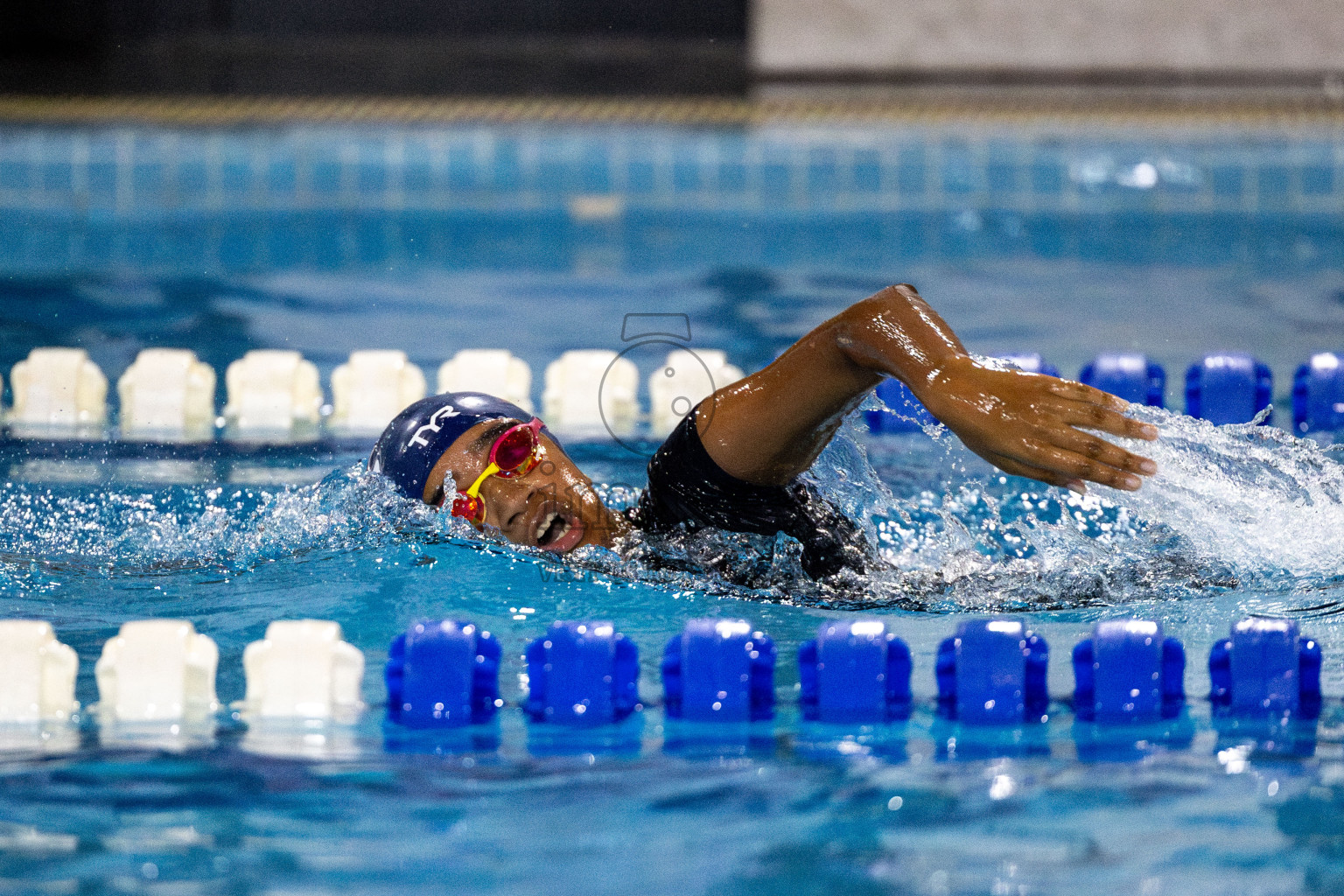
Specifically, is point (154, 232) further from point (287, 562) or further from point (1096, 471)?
point (1096, 471)

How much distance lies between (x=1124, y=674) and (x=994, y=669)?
19cm

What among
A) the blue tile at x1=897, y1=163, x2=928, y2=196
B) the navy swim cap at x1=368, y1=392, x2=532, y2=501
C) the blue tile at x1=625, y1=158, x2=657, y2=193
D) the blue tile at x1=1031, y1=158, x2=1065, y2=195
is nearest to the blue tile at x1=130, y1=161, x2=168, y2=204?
the blue tile at x1=625, y1=158, x2=657, y2=193

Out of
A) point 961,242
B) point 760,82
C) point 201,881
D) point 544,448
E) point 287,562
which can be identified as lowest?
point 201,881

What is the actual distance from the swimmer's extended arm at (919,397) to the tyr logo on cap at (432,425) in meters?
0.56

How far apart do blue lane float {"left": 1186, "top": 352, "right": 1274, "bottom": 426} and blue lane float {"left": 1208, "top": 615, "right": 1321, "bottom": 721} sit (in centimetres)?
178

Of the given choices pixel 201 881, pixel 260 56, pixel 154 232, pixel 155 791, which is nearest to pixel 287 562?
pixel 155 791

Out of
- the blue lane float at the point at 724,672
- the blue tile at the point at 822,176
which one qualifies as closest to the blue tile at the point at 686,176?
the blue tile at the point at 822,176

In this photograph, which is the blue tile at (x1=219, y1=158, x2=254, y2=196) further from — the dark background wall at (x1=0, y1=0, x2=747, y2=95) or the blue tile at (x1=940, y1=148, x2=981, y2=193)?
the blue tile at (x1=940, y1=148, x2=981, y2=193)

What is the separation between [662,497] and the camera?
9.11 ft

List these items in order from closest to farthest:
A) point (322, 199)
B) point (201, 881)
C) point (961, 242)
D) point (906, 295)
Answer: point (201, 881) → point (906, 295) → point (961, 242) → point (322, 199)

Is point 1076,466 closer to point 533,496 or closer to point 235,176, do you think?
point 533,496

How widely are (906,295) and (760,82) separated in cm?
618

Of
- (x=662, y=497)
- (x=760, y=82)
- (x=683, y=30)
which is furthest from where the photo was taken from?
(x=683, y=30)

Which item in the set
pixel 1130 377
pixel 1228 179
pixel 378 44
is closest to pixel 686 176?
pixel 1228 179
